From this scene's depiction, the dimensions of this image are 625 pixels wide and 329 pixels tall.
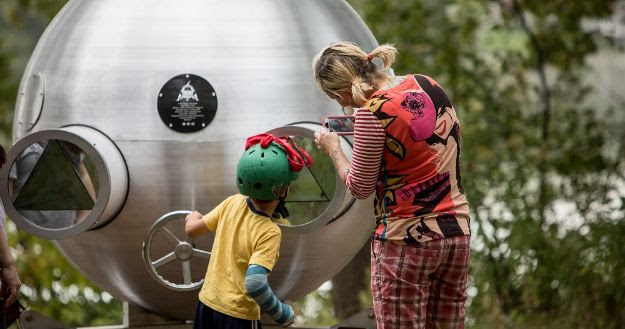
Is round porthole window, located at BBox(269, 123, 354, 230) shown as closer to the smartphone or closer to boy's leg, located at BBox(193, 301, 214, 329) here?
the smartphone

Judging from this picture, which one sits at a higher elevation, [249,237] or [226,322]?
[249,237]

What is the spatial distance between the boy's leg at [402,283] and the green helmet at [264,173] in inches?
17.7

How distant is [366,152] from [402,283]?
50 cm

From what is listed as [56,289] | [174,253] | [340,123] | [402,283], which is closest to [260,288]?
[402,283]

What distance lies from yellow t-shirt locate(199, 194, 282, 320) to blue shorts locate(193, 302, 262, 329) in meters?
0.02

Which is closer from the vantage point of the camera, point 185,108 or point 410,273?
point 410,273

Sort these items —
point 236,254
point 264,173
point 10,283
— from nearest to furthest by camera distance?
point 264,173 < point 236,254 < point 10,283

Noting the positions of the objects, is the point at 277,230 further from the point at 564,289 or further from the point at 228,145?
the point at 564,289

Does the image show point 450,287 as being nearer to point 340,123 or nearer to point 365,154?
point 365,154

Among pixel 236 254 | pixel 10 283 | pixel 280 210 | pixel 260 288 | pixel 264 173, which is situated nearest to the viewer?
pixel 260 288

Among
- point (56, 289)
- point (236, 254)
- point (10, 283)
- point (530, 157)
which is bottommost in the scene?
point (530, 157)

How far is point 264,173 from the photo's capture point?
4.11 meters

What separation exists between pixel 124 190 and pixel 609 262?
3427mm

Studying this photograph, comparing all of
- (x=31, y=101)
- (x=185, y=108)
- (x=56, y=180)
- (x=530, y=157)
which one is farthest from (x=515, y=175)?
(x=56, y=180)
